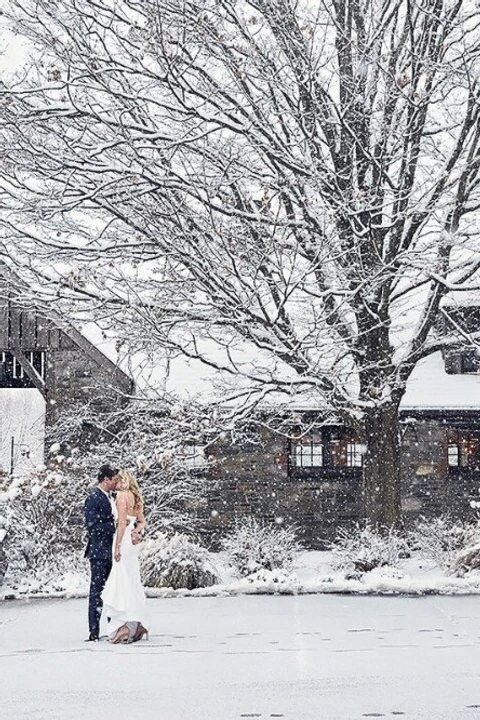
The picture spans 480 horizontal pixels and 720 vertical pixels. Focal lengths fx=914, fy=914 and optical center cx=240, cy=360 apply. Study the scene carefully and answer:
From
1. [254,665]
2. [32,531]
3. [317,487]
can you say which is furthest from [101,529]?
[317,487]

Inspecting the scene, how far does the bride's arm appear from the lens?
934 cm

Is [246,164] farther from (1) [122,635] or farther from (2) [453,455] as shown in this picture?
(2) [453,455]

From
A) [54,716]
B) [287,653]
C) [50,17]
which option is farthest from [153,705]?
[50,17]

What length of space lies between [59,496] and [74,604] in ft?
16.9

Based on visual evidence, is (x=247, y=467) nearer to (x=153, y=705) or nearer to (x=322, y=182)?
(x=322, y=182)

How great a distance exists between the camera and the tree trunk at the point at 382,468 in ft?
49.9

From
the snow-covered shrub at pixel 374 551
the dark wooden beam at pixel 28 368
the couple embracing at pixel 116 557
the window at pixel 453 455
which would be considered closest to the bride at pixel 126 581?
the couple embracing at pixel 116 557

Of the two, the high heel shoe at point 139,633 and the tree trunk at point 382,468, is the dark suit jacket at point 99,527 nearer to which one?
the high heel shoe at point 139,633

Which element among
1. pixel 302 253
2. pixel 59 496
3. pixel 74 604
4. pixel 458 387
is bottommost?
pixel 74 604

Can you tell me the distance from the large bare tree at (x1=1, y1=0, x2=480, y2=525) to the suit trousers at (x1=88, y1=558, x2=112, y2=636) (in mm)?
3893

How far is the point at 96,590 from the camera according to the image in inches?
374

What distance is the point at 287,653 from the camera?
8.60 metres

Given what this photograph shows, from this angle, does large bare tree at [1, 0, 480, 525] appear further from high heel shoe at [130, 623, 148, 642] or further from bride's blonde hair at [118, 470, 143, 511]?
high heel shoe at [130, 623, 148, 642]

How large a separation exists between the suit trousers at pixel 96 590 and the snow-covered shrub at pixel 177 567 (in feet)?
15.8
